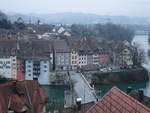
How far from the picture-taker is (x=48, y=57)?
19625 millimetres

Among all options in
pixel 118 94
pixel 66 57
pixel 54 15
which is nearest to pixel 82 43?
pixel 66 57

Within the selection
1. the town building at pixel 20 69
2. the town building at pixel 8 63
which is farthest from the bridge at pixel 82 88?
the town building at pixel 8 63

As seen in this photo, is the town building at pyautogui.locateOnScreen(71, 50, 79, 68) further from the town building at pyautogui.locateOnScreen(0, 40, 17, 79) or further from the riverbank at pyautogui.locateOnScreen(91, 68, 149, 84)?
the town building at pyautogui.locateOnScreen(0, 40, 17, 79)

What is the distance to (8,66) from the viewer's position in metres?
19.1

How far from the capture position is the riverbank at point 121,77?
20.7 metres

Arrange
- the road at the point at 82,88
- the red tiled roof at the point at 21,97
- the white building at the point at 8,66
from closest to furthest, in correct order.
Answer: the red tiled roof at the point at 21,97, the road at the point at 82,88, the white building at the point at 8,66

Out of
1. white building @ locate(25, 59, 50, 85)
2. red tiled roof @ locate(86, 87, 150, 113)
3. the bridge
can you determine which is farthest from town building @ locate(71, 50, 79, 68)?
red tiled roof @ locate(86, 87, 150, 113)

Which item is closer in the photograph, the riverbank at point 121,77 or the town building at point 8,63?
the town building at point 8,63

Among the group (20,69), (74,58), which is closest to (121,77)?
(74,58)

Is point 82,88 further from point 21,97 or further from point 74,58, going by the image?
point 21,97

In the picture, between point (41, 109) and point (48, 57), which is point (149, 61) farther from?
point (41, 109)

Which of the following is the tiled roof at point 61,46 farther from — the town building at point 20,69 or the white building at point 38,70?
the town building at point 20,69

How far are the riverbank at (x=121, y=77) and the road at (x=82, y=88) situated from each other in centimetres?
170

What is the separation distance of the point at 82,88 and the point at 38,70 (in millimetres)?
4806
